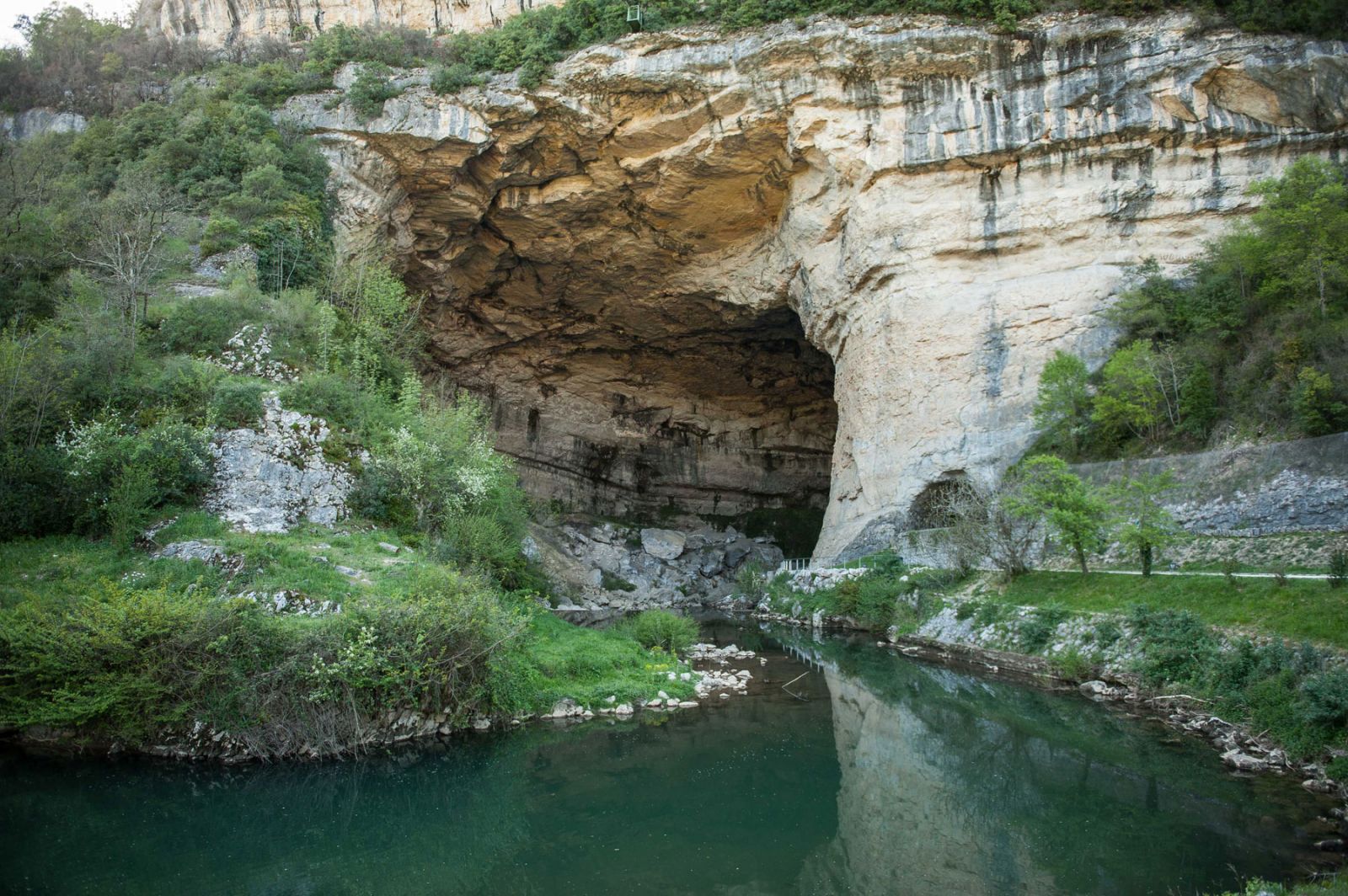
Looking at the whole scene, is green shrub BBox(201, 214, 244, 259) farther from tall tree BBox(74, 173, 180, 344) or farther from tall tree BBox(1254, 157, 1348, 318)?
tall tree BBox(1254, 157, 1348, 318)

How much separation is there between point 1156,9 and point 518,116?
20465mm

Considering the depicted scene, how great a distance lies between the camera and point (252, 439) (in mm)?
18422

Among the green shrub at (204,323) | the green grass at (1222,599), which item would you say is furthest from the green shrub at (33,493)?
the green grass at (1222,599)

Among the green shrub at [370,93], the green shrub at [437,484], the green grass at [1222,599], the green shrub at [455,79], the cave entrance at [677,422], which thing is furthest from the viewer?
the cave entrance at [677,422]

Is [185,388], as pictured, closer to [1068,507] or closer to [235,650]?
[235,650]

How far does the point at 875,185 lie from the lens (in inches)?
1062

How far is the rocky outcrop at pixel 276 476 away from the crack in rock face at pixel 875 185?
1337cm

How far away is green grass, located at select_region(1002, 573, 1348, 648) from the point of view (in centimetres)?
1112

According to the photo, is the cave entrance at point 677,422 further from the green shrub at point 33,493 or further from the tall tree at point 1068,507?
the green shrub at point 33,493

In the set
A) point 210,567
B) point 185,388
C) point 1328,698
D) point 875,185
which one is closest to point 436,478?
point 185,388

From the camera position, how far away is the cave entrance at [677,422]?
135 ft

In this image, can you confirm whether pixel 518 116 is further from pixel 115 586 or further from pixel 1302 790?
pixel 1302 790

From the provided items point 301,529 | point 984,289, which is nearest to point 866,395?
point 984,289

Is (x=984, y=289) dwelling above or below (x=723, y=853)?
above
